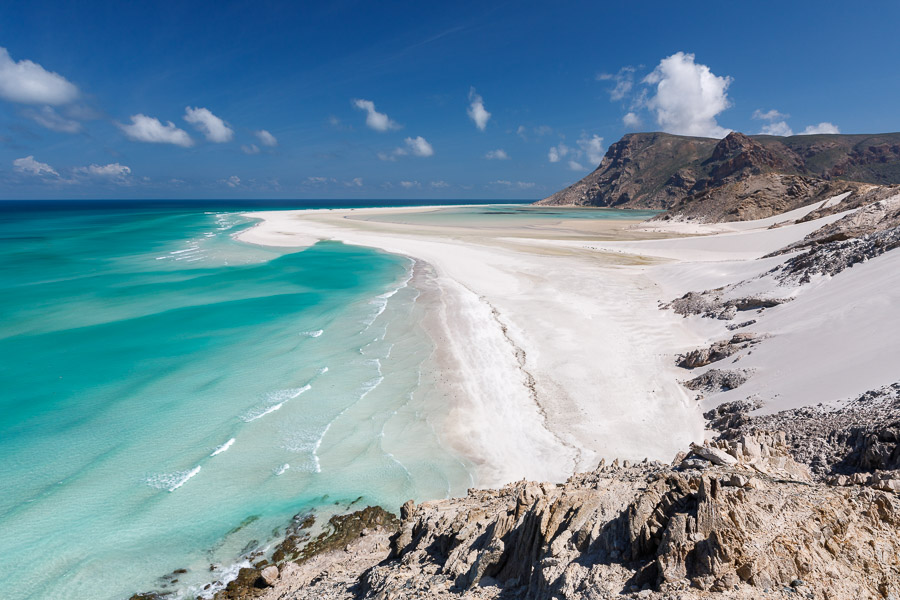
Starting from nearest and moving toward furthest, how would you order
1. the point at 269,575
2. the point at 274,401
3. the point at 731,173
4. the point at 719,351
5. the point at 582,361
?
the point at 269,575
the point at 274,401
the point at 719,351
the point at 582,361
the point at 731,173

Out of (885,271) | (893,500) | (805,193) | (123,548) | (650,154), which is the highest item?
(650,154)

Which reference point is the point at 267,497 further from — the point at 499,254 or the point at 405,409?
the point at 499,254

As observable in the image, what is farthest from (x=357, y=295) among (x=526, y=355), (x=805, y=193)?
(x=805, y=193)

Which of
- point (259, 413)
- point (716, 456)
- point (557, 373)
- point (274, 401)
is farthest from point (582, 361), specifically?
point (259, 413)

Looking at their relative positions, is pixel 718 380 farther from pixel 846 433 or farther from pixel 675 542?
pixel 675 542

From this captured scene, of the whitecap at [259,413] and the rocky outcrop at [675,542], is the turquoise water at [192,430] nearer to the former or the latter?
the whitecap at [259,413]

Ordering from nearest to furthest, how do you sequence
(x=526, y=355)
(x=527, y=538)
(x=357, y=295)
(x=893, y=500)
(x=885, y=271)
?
(x=893, y=500)
(x=527, y=538)
(x=885, y=271)
(x=526, y=355)
(x=357, y=295)
